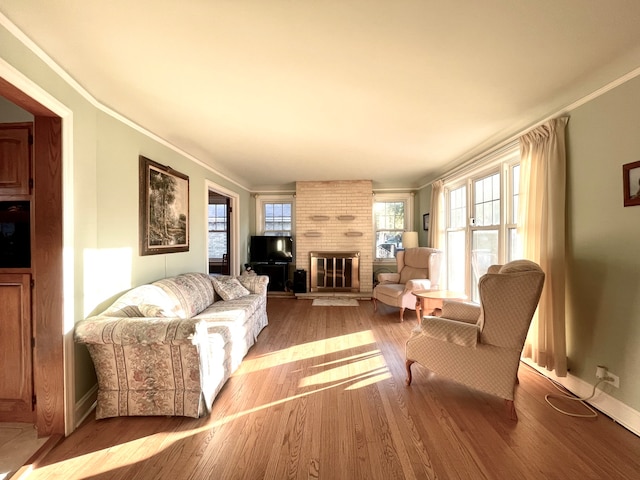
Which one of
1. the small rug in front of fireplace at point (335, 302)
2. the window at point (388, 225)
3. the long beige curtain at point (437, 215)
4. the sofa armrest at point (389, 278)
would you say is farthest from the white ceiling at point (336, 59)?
the small rug in front of fireplace at point (335, 302)

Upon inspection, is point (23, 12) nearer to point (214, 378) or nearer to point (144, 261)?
point (144, 261)

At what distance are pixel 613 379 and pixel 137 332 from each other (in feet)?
10.7

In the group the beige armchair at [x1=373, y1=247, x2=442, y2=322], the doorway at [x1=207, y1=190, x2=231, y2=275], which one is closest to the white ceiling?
the beige armchair at [x1=373, y1=247, x2=442, y2=322]

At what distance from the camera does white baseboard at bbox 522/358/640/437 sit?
5.72ft

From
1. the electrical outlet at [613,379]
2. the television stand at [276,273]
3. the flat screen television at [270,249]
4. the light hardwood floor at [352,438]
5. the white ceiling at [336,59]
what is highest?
the white ceiling at [336,59]

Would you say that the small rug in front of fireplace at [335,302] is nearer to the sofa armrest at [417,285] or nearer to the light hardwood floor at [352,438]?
the sofa armrest at [417,285]

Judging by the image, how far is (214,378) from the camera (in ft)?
6.76

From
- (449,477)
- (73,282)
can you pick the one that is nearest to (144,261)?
(73,282)

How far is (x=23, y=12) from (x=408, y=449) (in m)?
3.12

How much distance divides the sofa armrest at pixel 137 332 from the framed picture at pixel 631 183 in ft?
9.84

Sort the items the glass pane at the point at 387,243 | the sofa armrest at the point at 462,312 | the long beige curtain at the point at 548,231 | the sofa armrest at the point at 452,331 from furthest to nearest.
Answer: the glass pane at the point at 387,243 → the sofa armrest at the point at 462,312 → the long beige curtain at the point at 548,231 → the sofa armrest at the point at 452,331

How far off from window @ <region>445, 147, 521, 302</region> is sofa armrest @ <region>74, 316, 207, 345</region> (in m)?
3.12

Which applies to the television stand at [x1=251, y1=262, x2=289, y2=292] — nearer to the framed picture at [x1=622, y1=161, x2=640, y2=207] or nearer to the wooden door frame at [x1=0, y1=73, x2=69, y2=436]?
the wooden door frame at [x1=0, y1=73, x2=69, y2=436]

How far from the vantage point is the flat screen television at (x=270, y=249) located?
585 centimetres
